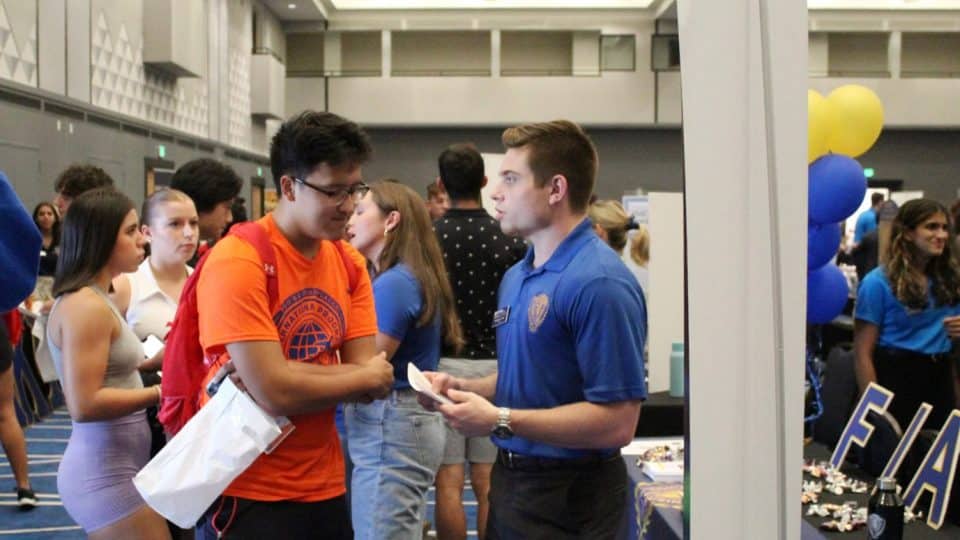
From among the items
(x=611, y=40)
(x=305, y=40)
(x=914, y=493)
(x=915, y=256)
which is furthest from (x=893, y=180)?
(x=914, y=493)

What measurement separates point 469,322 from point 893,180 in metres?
18.2

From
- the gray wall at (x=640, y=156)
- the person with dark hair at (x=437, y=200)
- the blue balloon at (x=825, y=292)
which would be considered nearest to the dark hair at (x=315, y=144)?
the blue balloon at (x=825, y=292)

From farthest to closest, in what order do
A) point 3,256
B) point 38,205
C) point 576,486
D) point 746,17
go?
point 38,205
point 576,486
point 3,256
point 746,17

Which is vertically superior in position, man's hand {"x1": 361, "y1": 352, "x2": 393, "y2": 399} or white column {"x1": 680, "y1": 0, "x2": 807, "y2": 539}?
white column {"x1": 680, "y1": 0, "x2": 807, "y2": 539}

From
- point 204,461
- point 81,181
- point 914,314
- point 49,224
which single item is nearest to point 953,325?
point 914,314

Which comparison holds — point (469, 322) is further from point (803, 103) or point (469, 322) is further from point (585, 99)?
point (585, 99)

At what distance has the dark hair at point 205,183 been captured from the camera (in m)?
3.19

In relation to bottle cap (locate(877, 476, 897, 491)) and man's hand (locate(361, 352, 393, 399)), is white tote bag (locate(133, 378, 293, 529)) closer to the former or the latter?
man's hand (locate(361, 352, 393, 399))

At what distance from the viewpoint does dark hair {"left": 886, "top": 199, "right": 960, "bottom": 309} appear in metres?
3.84

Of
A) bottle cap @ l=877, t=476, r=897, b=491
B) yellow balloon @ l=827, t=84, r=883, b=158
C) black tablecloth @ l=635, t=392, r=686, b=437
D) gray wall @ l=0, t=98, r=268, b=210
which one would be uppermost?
gray wall @ l=0, t=98, r=268, b=210

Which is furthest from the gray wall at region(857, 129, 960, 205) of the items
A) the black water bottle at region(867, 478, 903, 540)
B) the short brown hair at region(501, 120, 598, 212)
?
the short brown hair at region(501, 120, 598, 212)

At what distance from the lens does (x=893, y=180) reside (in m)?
19.5

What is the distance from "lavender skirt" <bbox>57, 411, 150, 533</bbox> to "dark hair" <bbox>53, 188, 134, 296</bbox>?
1.39ft

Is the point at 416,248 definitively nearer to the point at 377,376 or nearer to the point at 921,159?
the point at 377,376
